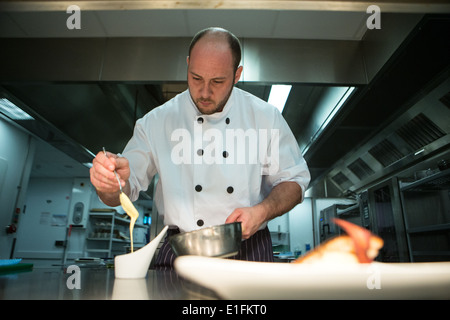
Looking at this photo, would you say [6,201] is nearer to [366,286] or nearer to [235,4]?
[235,4]

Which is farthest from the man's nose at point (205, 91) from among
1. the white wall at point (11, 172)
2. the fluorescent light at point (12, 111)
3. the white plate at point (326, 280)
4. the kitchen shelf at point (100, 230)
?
the kitchen shelf at point (100, 230)

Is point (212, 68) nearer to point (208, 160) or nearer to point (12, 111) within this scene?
point (208, 160)

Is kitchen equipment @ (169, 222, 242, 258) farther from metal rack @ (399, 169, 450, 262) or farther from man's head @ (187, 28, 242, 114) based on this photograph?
metal rack @ (399, 169, 450, 262)

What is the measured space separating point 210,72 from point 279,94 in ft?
6.07

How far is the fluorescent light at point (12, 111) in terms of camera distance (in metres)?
2.93

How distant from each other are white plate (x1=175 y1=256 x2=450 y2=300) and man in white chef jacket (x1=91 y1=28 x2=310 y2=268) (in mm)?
662

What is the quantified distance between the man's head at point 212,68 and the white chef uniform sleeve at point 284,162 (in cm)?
30

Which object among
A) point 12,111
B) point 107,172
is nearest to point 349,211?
point 107,172

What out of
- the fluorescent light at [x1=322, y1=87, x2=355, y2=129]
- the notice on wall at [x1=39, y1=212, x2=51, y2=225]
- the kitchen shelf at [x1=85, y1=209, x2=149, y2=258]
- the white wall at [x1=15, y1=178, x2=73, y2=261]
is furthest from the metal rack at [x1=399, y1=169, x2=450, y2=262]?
the notice on wall at [x1=39, y1=212, x2=51, y2=225]

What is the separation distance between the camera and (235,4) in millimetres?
758

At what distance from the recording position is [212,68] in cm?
118

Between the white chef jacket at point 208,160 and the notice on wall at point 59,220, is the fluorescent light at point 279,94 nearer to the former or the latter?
the white chef jacket at point 208,160
